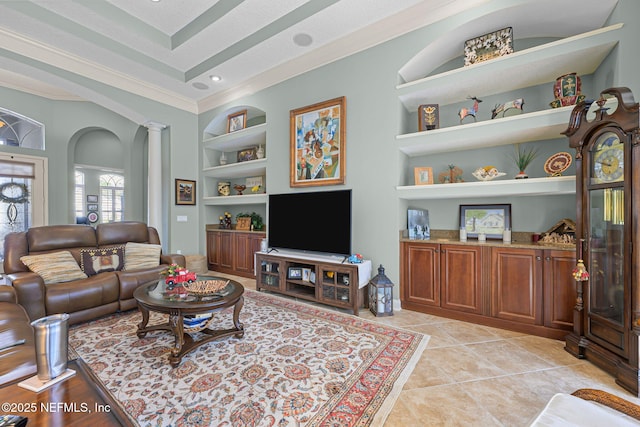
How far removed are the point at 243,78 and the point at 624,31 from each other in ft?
14.8

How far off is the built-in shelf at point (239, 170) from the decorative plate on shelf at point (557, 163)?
3.64 meters

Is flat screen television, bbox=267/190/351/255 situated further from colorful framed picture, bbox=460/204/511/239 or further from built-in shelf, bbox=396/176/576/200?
colorful framed picture, bbox=460/204/511/239

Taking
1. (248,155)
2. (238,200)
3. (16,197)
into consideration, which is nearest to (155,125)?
(248,155)

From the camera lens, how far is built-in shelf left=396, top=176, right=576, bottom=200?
2.46 m

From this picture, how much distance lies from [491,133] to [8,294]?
461cm

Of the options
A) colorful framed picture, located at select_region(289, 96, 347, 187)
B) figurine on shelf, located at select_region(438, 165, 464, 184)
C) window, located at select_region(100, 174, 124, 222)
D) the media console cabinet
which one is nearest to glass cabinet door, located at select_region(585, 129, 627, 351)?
figurine on shelf, located at select_region(438, 165, 464, 184)

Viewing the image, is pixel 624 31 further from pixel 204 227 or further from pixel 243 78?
pixel 204 227

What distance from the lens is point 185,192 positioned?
524cm

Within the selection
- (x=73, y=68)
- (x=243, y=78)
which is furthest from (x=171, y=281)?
(x=73, y=68)

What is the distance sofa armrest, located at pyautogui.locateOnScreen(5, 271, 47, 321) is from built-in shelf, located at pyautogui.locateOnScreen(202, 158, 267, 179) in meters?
2.96

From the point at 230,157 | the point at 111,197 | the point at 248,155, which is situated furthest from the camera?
the point at 111,197

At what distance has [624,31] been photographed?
7.12 feet

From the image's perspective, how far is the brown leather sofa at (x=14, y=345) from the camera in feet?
4.08

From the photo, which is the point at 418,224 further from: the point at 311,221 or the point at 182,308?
the point at 182,308
